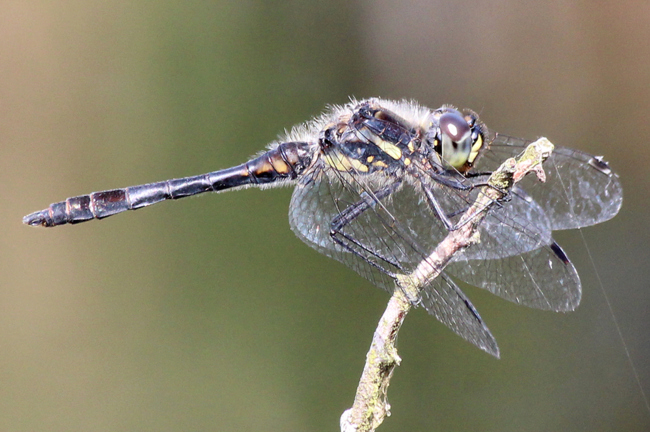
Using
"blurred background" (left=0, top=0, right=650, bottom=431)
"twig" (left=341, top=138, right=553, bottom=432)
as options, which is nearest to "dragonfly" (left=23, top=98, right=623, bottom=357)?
"twig" (left=341, top=138, right=553, bottom=432)

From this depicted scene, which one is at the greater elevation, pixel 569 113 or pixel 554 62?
pixel 554 62

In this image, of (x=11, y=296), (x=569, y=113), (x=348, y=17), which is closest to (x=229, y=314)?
(x=11, y=296)

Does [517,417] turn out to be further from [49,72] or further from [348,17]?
[49,72]

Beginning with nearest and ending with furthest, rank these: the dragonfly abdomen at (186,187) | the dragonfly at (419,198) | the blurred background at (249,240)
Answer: the dragonfly at (419,198)
the dragonfly abdomen at (186,187)
the blurred background at (249,240)

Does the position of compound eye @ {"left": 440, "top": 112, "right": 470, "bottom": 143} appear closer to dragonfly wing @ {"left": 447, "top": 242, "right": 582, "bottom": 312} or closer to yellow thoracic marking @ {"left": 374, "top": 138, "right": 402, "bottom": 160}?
yellow thoracic marking @ {"left": 374, "top": 138, "right": 402, "bottom": 160}

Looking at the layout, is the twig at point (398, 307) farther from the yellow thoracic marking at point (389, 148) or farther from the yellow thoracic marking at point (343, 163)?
the yellow thoracic marking at point (343, 163)

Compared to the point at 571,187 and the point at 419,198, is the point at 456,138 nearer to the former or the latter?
the point at 419,198

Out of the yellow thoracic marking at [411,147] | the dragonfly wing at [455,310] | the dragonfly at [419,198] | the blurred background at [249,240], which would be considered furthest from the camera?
the blurred background at [249,240]

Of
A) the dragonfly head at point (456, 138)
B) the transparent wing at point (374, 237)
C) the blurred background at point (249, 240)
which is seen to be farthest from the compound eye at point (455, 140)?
the blurred background at point (249, 240)
